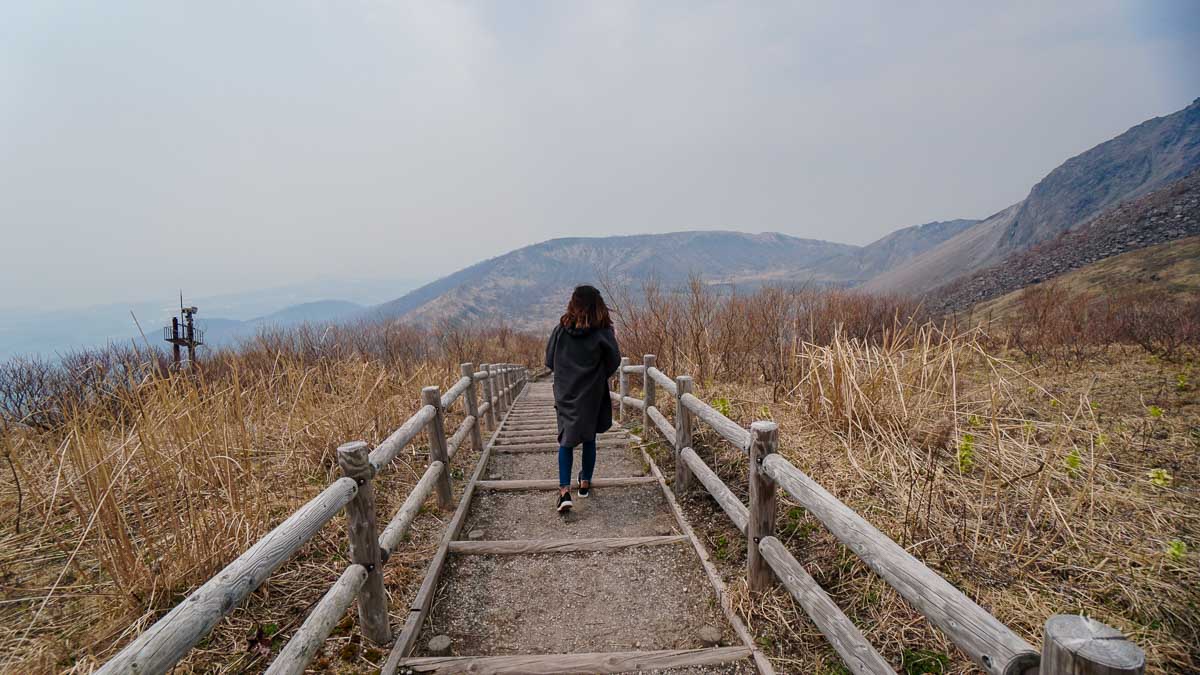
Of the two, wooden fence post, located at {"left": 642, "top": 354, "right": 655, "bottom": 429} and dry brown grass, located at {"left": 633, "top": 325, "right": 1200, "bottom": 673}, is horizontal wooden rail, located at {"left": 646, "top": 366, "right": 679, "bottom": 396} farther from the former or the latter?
dry brown grass, located at {"left": 633, "top": 325, "right": 1200, "bottom": 673}

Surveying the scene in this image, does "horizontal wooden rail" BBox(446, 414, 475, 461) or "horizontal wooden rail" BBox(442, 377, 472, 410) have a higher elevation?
"horizontal wooden rail" BBox(442, 377, 472, 410)

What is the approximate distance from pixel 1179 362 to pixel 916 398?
5064mm

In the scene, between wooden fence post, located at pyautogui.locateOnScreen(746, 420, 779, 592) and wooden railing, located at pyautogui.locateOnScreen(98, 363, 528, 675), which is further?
wooden fence post, located at pyautogui.locateOnScreen(746, 420, 779, 592)

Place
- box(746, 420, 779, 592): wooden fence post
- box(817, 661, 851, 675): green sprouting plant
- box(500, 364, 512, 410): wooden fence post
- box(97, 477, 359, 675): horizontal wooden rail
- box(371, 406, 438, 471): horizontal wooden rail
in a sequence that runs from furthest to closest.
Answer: box(500, 364, 512, 410): wooden fence post → box(371, 406, 438, 471): horizontal wooden rail → box(746, 420, 779, 592): wooden fence post → box(817, 661, 851, 675): green sprouting plant → box(97, 477, 359, 675): horizontal wooden rail

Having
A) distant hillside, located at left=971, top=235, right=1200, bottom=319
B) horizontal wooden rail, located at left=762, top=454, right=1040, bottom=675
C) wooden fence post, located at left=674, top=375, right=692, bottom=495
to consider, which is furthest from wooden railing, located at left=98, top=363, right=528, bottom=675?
distant hillside, located at left=971, top=235, right=1200, bottom=319

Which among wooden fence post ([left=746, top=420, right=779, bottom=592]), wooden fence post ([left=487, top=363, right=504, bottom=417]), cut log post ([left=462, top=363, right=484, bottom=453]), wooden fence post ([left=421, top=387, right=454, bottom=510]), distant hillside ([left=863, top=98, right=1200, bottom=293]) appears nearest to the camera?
wooden fence post ([left=746, top=420, right=779, bottom=592])

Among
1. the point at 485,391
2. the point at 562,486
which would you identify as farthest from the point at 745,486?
the point at 485,391

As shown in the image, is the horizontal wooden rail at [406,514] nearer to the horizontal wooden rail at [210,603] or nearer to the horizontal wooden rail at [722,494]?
the horizontal wooden rail at [210,603]

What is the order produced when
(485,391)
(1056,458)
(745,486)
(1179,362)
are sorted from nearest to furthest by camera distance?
(1056,458) < (745,486) < (1179,362) < (485,391)

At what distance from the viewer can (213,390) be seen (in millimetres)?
4219

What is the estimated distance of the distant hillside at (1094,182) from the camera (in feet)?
242

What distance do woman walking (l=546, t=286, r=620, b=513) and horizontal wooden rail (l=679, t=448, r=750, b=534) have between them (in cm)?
82

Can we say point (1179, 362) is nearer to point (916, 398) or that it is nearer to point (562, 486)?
point (916, 398)

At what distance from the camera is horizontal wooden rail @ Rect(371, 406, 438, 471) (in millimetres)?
2695
